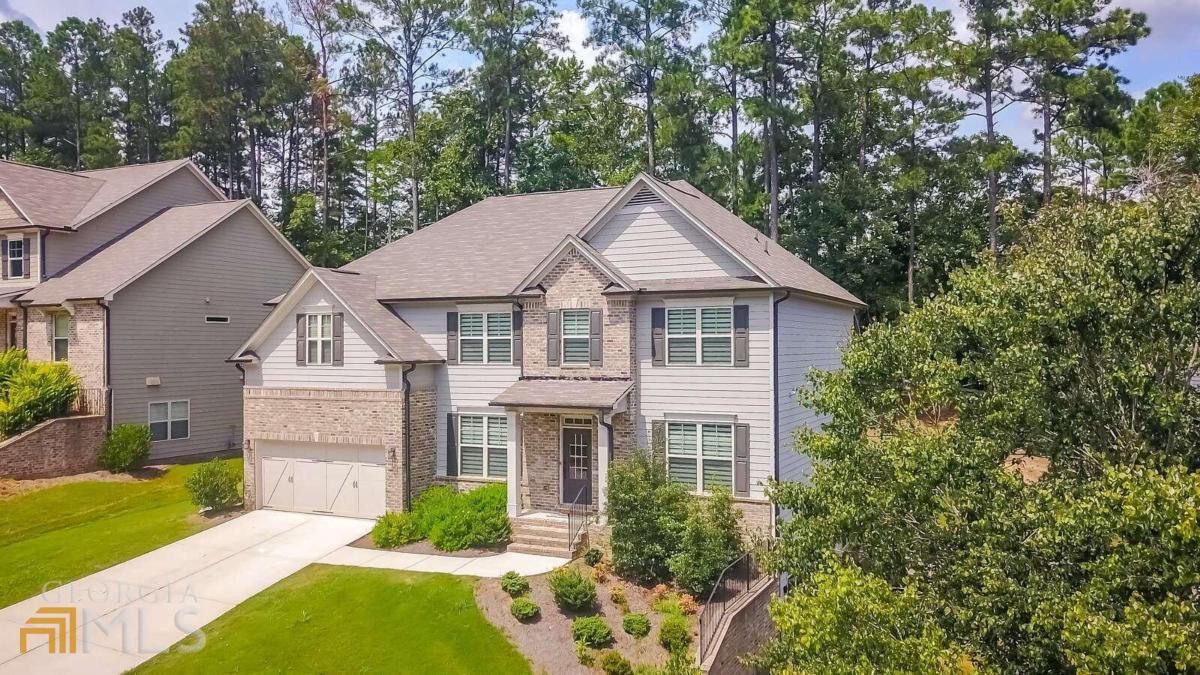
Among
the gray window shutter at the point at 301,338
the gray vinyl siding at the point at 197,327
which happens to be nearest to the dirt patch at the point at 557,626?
the gray window shutter at the point at 301,338

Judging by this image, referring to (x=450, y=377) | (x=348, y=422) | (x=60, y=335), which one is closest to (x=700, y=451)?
(x=450, y=377)

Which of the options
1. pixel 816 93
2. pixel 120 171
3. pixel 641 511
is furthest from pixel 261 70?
pixel 641 511

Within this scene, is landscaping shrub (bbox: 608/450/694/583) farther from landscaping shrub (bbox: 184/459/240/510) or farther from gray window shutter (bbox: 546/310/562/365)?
landscaping shrub (bbox: 184/459/240/510)

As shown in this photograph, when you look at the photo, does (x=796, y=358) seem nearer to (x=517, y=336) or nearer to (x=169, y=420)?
(x=517, y=336)

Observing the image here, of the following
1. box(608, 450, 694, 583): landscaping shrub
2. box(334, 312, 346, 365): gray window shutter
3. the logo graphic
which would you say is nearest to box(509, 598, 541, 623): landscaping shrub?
box(608, 450, 694, 583): landscaping shrub

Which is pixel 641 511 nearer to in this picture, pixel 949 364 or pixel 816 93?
pixel 949 364

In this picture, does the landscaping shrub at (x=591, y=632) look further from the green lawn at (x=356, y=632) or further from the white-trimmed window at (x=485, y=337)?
the white-trimmed window at (x=485, y=337)
